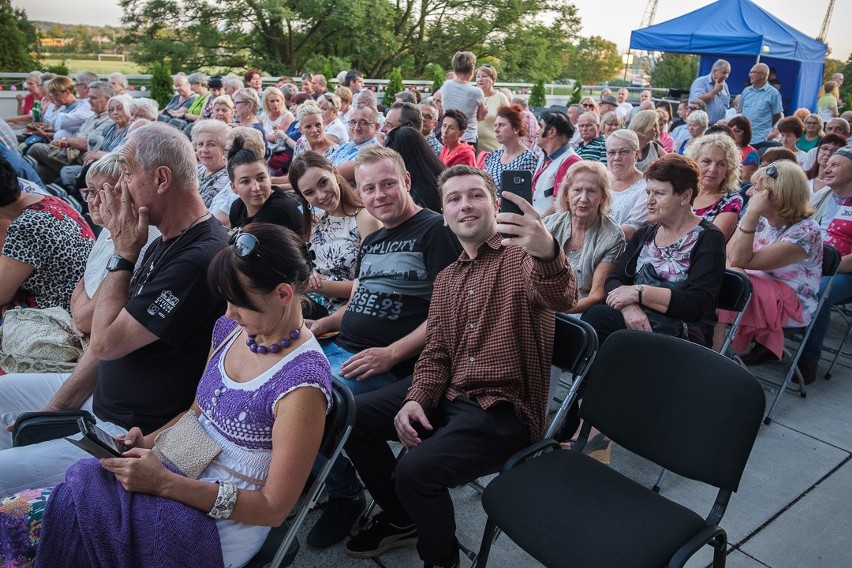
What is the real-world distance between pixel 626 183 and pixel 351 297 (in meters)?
2.35

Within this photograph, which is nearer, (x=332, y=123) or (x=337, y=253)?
(x=337, y=253)

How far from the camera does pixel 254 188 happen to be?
3598 millimetres

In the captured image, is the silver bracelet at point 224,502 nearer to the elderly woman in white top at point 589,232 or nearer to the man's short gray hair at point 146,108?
the elderly woman in white top at point 589,232

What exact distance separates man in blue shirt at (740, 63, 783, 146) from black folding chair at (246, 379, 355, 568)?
8470mm

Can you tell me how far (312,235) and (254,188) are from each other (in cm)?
56

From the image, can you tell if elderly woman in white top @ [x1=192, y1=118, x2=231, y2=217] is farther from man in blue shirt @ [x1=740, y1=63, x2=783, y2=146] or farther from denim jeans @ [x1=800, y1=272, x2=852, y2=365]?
man in blue shirt @ [x1=740, y1=63, x2=783, y2=146]

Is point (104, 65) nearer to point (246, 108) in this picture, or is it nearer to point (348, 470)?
point (246, 108)

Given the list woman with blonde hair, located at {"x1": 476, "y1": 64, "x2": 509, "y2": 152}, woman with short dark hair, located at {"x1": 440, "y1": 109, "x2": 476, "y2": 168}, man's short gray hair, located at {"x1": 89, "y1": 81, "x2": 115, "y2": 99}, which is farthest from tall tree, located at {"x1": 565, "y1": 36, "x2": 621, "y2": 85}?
woman with short dark hair, located at {"x1": 440, "y1": 109, "x2": 476, "y2": 168}

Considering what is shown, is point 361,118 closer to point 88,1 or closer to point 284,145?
point 284,145

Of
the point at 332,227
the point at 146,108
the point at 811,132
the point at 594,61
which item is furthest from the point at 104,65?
the point at 594,61

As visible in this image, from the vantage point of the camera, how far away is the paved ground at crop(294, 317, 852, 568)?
230cm

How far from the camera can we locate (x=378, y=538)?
229cm

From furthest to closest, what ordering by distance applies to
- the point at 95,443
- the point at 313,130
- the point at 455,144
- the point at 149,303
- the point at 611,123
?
the point at 611,123, the point at 455,144, the point at 313,130, the point at 149,303, the point at 95,443

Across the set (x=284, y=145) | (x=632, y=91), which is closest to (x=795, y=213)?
(x=284, y=145)
